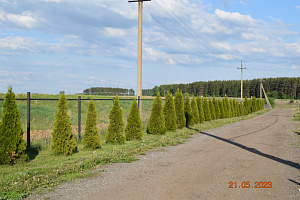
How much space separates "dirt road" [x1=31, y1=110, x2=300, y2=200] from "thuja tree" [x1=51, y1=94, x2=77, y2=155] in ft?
8.30

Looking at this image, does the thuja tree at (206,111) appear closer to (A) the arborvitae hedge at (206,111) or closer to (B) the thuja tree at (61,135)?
(A) the arborvitae hedge at (206,111)

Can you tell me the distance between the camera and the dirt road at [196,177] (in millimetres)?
5109

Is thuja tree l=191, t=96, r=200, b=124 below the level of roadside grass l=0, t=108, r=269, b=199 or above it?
above

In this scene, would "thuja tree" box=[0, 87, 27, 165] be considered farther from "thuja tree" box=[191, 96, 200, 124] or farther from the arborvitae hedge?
the arborvitae hedge

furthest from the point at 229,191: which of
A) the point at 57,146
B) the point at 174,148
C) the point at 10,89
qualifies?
the point at 10,89

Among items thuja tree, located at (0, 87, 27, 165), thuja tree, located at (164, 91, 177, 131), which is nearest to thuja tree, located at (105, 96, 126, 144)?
thuja tree, located at (0, 87, 27, 165)

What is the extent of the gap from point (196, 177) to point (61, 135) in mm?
5207

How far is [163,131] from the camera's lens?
15.0 metres

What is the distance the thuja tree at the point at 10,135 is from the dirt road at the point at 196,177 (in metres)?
2.87

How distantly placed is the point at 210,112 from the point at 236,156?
17.7 meters

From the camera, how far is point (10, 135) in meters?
7.80

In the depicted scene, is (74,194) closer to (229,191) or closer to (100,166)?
(100,166)

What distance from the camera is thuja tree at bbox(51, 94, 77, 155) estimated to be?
9180 mm
